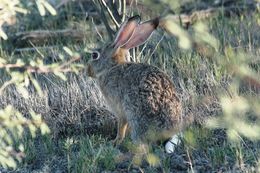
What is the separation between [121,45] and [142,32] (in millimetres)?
287

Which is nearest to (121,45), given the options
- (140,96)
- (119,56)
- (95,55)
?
(119,56)

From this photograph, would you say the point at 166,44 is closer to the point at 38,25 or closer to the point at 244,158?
the point at 38,25

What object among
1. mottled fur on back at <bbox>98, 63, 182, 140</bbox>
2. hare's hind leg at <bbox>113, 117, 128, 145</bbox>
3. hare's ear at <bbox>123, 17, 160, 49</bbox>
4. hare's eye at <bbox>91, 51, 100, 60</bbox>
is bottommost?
hare's hind leg at <bbox>113, 117, 128, 145</bbox>

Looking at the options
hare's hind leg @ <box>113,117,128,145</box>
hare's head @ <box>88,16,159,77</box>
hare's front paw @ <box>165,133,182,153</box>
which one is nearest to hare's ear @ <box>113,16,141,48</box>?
hare's head @ <box>88,16,159,77</box>

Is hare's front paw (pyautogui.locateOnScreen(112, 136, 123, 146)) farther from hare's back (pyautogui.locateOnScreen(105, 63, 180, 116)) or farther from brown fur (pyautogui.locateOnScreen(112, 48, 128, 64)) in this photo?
brown fur (pyautogui.locateOnScreen(112, 48, 128, 64))

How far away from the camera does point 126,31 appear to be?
211 inches

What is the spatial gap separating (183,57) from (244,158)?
2.09 meters

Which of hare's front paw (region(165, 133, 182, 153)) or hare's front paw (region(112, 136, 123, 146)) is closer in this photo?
hare's front paw (region(165, 133, 182, 153))

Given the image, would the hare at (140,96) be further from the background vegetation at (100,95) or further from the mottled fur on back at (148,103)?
the background vegetation at (100,95)

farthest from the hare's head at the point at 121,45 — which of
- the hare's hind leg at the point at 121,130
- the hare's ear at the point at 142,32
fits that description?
the hare's hind leg at the point at 121,130

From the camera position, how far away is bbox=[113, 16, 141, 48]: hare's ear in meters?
5.20

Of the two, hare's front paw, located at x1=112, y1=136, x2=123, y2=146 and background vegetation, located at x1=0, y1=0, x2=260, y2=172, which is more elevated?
background vegetation, located at x1=0, y1=0, x2=260, y2=172

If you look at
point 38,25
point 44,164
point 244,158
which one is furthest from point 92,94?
point 38,25

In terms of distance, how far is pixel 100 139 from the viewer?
17.4 ft
